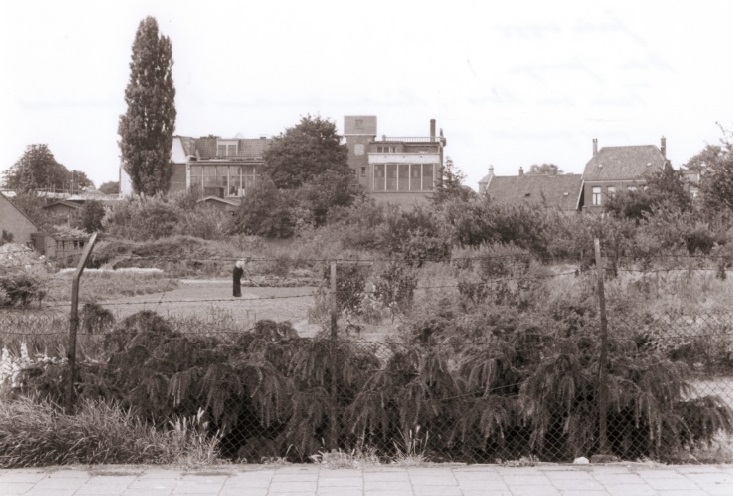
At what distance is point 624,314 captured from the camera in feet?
34.8

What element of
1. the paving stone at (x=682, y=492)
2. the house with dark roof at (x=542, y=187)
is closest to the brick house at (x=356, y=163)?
the house with dark roof at (x=542, y=187)

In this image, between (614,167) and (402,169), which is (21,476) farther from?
(614,167)

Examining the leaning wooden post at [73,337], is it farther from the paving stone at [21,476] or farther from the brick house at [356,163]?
the brick house at [356,163]

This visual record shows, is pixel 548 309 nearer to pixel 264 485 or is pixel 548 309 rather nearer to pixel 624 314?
pixel 624 314

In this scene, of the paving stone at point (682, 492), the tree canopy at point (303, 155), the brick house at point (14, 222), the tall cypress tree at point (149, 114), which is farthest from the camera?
the tree canopy at point (303, 155)

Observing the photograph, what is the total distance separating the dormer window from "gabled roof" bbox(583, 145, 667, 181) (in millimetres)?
27758

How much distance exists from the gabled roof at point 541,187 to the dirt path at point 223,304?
42788mm

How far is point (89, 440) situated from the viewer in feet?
23.4

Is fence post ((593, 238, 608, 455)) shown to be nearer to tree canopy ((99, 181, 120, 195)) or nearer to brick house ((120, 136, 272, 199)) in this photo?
brick house ((120, 136, 272, 199))

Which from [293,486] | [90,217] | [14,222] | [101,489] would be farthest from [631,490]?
[90,217]

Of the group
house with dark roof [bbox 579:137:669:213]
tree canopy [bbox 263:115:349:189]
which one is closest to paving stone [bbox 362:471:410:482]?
tree canopy [bbox 263:115:349:189]

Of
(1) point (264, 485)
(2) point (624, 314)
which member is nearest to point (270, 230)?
(2) point (624, 314)

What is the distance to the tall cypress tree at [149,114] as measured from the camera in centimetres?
5288

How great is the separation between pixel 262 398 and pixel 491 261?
47.5 feet
